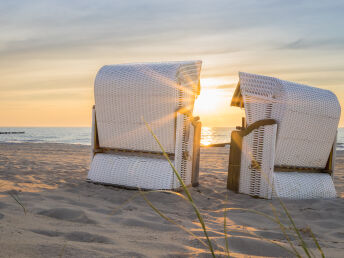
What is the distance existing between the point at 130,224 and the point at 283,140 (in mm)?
3391

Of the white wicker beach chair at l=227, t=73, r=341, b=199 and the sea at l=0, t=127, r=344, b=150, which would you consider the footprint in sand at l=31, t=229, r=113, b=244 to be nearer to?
the white wicker beach chair at l=227, t=73, r=341, b=199

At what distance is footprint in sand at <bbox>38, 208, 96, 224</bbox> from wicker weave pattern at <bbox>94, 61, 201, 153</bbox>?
2505 millimetres

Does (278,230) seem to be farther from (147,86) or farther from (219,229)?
(147,86)

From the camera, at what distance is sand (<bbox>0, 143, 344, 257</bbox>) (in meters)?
2.46

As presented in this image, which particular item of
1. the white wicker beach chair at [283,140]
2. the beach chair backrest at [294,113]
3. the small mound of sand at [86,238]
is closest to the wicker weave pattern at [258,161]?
the white wicker beach chair at [283,140]

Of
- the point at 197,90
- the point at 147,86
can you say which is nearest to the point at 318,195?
the point at 197,90

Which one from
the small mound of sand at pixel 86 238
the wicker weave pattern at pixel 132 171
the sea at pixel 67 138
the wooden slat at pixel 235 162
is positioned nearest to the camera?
the small mound of sand at pixel 86 238

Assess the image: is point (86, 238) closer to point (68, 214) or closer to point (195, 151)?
point (68, 214)

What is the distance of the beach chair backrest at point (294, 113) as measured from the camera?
5801 mm

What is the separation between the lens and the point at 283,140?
5.89 m

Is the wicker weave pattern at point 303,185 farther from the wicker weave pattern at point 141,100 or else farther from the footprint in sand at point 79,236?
the footprint in sand at point 79,236

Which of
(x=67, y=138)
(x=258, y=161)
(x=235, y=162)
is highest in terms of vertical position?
(x=258, y=161)

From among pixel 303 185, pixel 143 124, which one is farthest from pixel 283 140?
pixel 143 124

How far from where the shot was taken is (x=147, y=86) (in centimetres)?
598
